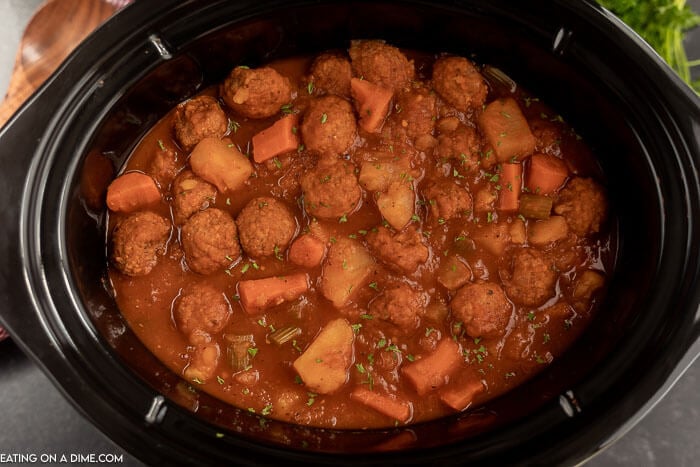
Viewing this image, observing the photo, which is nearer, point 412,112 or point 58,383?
point 58,383

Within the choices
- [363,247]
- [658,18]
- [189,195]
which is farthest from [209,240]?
[658,18]

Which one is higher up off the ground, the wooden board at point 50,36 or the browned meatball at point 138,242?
the wooden board at point 50,36

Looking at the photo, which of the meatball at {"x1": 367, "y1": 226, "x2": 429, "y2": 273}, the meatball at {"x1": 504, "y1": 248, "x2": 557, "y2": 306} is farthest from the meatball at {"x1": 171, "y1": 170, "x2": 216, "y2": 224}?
the meatball at {"x1": 504, "y1": 248, "x2": 557, "y2": 306}

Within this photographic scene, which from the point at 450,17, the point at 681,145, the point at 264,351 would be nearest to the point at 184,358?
the point at 264,351

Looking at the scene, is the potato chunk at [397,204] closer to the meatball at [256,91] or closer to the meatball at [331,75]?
the meatball at [331,75]

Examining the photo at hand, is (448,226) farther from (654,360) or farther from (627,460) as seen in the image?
(627,460)

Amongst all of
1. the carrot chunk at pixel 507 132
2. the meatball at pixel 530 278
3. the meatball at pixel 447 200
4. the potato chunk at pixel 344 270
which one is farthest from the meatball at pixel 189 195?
the meatball at pixel 530 278
